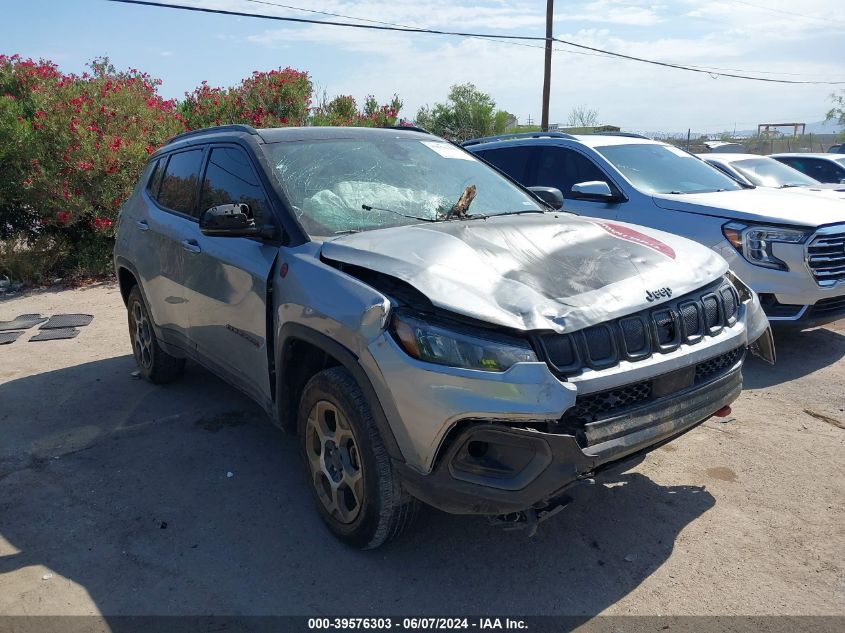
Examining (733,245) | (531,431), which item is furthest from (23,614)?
(733,245)

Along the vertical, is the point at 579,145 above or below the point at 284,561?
above

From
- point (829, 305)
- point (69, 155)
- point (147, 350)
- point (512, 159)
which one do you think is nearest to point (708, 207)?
point (829, 305)

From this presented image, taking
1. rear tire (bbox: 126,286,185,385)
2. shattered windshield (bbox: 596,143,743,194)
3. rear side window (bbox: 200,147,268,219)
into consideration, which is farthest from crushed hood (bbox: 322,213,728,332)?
shattered windshield (bbox: 596,143,743,194)

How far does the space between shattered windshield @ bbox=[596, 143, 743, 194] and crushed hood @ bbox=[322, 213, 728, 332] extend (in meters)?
3.28

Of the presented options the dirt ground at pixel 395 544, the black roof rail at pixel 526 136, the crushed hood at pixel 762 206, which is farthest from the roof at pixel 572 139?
the dirt ground at pixel 395 544

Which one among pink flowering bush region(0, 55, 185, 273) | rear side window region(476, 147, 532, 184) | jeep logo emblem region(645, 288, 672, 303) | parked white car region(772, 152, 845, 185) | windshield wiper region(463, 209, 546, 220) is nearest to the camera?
jeep logo emblem region(645, 288, 672, 303)

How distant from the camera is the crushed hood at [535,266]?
278cm

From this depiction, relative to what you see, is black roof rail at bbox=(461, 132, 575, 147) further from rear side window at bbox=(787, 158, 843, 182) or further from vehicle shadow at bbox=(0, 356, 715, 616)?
rear side window at bbox=(787, 158, 843, 182)

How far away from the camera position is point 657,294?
3.02 m

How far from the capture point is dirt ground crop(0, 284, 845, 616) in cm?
300

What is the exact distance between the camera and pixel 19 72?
34.9ft

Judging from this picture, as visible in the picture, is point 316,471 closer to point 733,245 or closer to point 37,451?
point 37,451

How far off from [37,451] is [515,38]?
20.3m

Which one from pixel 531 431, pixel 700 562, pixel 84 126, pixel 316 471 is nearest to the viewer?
pixel 531 431
